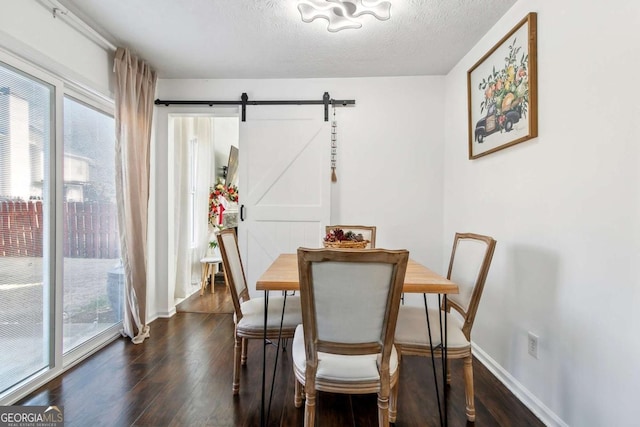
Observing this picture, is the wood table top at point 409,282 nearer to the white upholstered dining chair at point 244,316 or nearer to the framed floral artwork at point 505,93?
the white upholstered dining chair at point 244,316

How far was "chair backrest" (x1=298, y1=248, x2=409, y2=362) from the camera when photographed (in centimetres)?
109

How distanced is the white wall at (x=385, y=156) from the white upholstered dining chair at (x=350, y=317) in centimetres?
190

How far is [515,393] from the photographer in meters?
1.80

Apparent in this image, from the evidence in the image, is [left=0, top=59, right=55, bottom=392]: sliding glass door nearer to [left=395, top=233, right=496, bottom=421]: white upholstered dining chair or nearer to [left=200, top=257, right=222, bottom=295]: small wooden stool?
[left=200, top=257, right=222, bottom=295]: small wooden stool

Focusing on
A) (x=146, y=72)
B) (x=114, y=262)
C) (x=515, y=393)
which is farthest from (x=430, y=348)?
(x=146, y=72)

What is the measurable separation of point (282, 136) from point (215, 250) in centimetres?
202

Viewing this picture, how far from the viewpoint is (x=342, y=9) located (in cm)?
179

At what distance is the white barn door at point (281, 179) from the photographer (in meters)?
3.01

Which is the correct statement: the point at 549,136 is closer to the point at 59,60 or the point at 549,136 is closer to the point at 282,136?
the point at 282,136

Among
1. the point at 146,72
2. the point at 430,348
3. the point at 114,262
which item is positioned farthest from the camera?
the point at 146,72

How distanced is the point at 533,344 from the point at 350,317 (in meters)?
1.28

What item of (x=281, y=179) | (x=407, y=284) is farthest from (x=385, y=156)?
(x=407, y=284)

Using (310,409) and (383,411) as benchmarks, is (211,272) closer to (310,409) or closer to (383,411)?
(310,409)

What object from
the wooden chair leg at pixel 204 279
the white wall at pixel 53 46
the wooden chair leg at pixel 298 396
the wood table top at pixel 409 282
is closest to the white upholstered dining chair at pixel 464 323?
the wood table top at pixel 409 282
